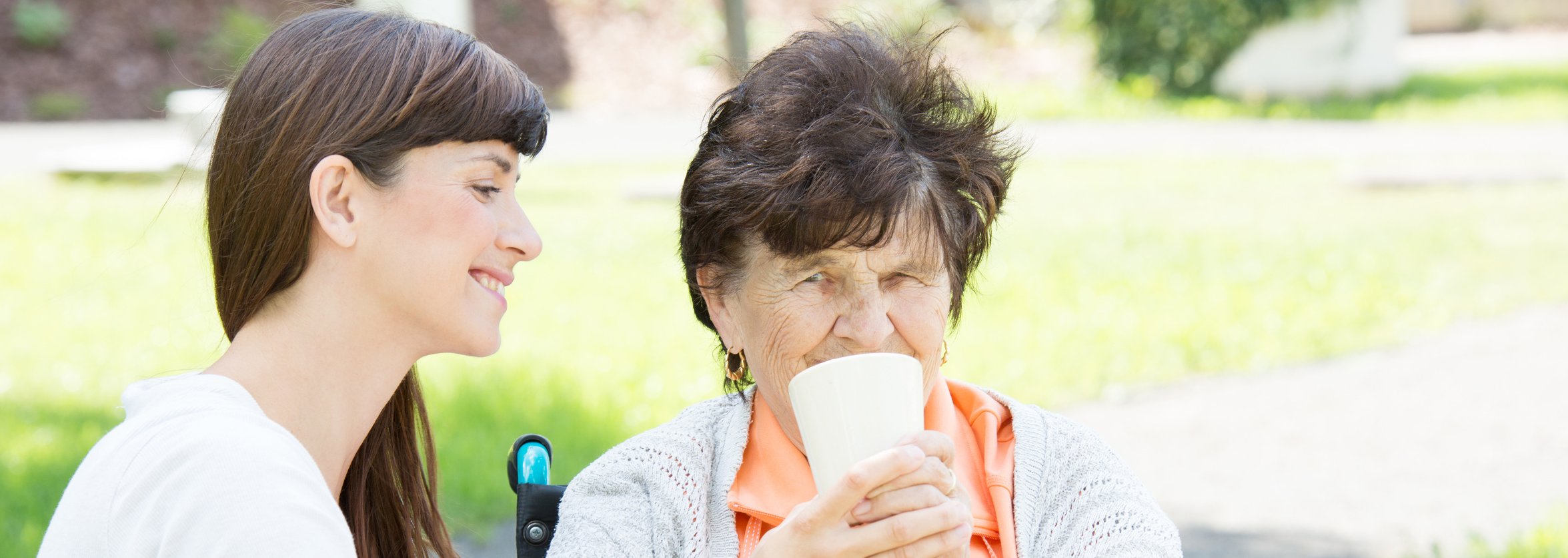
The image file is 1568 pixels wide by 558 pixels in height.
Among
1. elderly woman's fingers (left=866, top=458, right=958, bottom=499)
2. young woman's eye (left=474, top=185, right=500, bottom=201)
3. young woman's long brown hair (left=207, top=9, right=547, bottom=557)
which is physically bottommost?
elderly woman's fingers (left=866, top=458, right=958, bottom=499)

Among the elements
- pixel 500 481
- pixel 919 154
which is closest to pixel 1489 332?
pixel 500 481

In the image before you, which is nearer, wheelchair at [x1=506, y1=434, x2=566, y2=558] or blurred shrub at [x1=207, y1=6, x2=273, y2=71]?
wheelchair at [x1=506, y1=434, x2=566, y2=558]

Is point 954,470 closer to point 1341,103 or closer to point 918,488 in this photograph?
point 918,488

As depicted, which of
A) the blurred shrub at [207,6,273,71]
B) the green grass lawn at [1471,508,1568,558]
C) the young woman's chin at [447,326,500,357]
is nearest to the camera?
the young woman's chin at [447,326,500,357]

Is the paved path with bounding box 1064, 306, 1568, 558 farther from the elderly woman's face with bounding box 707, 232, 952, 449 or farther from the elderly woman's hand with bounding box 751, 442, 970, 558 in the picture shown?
the elderly woman's hand with bounding box 751, 442, 970, 558

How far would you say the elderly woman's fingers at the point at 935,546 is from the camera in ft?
5.66

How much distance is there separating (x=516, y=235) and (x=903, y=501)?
793 millimetres

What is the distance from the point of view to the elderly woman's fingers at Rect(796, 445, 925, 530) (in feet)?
5.45

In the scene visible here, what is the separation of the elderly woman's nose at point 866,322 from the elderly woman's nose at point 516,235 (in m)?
0.47

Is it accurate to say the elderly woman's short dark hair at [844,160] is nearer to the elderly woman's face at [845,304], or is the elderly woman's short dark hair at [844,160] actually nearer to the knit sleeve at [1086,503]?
the elderly woman's face at [845,304]

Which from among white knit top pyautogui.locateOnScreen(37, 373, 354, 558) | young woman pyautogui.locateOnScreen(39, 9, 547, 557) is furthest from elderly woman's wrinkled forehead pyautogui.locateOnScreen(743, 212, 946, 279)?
A: white knit top pyautogui.locateOnScreen(37, 373, 354, 558)

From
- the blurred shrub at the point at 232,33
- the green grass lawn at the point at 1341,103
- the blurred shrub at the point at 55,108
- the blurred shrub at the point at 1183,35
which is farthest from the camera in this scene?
the blurred shrub at the point at 1183,35

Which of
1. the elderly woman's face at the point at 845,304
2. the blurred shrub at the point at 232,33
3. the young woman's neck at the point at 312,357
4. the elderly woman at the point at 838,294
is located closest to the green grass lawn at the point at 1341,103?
the blurred shrub at the point at 232,33

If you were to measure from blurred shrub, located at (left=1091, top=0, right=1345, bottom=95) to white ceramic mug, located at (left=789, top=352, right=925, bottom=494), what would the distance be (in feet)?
61.5
